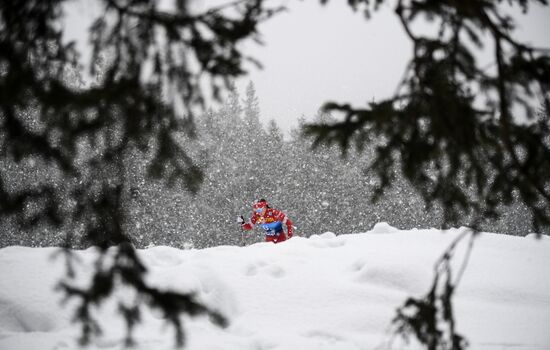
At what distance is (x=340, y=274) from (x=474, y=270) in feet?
6.95

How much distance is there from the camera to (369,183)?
94.9ft

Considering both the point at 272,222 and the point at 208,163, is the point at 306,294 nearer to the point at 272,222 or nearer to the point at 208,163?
the point at 208,163

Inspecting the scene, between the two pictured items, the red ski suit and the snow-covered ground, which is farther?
the red ski suit

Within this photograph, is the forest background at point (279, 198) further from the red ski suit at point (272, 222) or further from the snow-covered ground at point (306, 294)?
the snow-covered ground at point (306, 294)

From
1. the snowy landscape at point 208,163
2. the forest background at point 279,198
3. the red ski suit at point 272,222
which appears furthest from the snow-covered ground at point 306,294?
the forest background at point 279,198

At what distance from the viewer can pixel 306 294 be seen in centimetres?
567

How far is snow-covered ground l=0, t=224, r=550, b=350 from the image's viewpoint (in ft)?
14.5

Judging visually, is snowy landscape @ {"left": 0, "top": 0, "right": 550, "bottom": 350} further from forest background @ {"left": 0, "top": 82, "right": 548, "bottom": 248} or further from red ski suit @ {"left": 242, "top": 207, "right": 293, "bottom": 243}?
forest background @ {"left": 0, "top": 82, "right": 548, "bottom": 248}

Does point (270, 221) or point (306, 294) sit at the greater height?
point (270, 221)

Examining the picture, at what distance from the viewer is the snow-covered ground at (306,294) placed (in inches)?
174

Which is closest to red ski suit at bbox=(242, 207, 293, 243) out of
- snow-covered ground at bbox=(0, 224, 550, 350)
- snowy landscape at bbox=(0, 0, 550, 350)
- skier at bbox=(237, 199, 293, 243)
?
skier at bbox=(237, 199, 293, 243)

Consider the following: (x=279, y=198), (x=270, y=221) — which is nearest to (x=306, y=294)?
(x=270, y=221)

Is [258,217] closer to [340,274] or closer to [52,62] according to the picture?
[340,274]

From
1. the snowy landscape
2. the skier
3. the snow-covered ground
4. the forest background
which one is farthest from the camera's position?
the forest background
